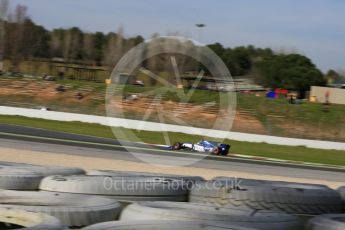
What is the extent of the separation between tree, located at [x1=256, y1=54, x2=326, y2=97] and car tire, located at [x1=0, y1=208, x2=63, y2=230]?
262 feet

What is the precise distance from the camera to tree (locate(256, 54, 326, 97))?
84938mm

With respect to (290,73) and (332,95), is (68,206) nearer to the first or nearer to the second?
(332,95)

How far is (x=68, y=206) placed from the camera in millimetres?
4734

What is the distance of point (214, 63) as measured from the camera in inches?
392

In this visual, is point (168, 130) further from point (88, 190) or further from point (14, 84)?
point (88, 190)

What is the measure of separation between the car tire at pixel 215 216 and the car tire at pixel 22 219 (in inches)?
30.4

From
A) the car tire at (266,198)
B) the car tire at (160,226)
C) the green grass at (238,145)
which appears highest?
the car tire at (160,226)

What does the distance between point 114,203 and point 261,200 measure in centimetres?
155

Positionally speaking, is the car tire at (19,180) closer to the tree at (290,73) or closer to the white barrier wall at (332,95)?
the white barrier wall at (332,95)

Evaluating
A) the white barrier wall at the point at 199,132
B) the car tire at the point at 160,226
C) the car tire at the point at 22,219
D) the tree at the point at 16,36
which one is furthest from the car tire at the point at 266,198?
the tree at the point at 16,36

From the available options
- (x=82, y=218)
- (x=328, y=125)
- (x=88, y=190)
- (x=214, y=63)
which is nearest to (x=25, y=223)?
(x=82, y=218)

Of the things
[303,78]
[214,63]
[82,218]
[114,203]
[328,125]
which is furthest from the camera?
[303,78]

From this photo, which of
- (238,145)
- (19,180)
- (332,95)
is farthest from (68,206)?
(332,95)

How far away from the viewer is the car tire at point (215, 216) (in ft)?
14.2
